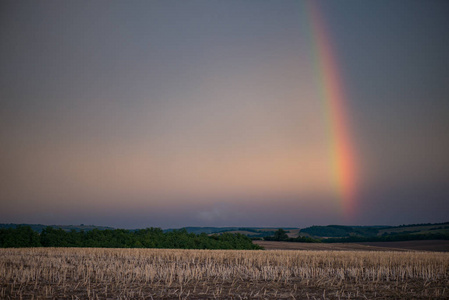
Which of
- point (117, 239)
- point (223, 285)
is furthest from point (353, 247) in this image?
point (223, 285)

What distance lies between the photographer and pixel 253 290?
15.7 meters

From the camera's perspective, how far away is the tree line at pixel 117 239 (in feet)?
190

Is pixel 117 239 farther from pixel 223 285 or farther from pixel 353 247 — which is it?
pixel 353 247

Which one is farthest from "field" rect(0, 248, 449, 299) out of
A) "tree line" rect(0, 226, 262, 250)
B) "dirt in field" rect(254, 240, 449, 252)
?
"dirt in field" rect(254, 240, 449, 252)

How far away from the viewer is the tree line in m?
58.0

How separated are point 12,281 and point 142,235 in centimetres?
5225

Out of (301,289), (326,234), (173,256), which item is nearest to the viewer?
(301,289)

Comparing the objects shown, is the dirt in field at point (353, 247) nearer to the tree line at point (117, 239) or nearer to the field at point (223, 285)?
the tree line at point (117, 239)

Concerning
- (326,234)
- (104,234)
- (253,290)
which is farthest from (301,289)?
(326,234)

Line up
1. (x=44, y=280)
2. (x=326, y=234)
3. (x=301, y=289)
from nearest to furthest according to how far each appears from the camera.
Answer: (x=301, y=289), (x=44, y=280), (x=326, y=234)

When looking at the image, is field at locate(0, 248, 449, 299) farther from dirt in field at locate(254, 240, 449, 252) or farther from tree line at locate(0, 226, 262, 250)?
dirt in field at locate(254, 240, 449, 252)

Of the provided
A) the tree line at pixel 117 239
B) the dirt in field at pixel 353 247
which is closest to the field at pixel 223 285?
the tree line at pixel 117 239

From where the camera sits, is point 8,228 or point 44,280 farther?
point 8,228

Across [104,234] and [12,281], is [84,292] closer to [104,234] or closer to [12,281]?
[12,281]
